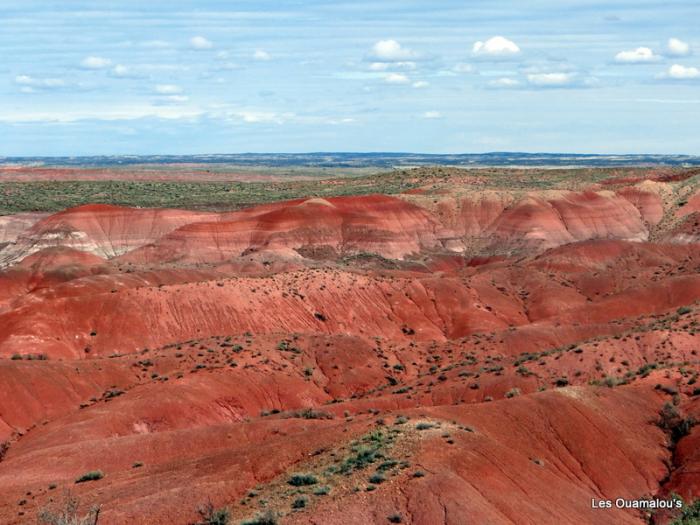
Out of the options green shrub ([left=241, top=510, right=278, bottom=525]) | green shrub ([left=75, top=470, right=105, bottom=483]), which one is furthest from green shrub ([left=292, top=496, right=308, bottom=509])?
green shrub ([left=75, top=470, right=105, bottom=483])

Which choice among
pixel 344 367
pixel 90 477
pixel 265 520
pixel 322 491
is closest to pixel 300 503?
pixel 322 491

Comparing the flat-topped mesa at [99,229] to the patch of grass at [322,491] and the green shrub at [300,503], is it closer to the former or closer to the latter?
the patch of grass at [322,491]

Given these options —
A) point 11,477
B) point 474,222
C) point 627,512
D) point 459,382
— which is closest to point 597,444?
point 627,512

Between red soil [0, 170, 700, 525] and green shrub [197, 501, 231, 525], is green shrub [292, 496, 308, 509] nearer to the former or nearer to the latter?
red soil [0, 170, 700, 525]

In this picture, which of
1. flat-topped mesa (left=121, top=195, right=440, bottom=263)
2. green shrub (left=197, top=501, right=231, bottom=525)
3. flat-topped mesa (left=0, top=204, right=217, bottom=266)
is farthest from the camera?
flat-topped mesa (left=121, top=195, right=440, bottom=263)

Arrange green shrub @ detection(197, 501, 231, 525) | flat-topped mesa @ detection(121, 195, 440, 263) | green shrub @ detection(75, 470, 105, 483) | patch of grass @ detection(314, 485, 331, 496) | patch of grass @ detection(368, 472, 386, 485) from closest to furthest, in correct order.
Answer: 1. green shrub @ detection(197, 501, 231, 525)
2. patch of grass @ detection(314, 485, 331, 496)
3. patch of grass @ detection(368, 472, 386, 485)
4. green shrub @ detection(75, 470, 105, 483)
5. flat-topped mesa @ detection(121, 195, 440, 263)

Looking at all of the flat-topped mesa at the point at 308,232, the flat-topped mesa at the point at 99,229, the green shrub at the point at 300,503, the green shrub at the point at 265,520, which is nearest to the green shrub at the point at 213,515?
the green shrub at the point at 265,520

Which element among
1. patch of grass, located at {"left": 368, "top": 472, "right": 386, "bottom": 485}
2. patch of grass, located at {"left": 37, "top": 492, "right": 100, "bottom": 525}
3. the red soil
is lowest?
the red soil

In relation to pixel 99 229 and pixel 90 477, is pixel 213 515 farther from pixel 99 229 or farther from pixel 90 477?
pixel 99 229

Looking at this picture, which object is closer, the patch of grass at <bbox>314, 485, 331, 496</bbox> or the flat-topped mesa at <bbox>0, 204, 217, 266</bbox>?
the patch of grass at <bbox>314, 485, 331, 496</bbox>

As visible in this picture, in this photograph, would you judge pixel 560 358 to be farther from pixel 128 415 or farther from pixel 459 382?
pixel 128 415

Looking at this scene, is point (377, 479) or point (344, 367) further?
point (344, 367)

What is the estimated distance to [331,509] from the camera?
22.5 m

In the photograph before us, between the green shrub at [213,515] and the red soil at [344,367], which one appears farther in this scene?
the red soil at [344,367]
